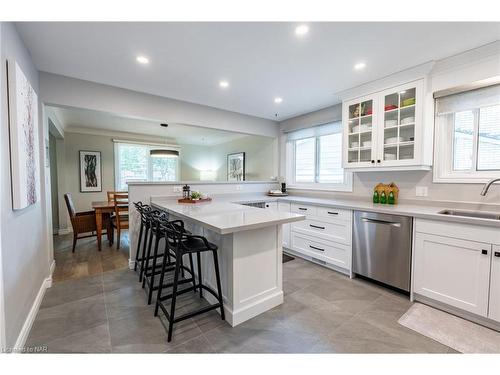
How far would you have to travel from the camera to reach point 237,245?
1.83 m

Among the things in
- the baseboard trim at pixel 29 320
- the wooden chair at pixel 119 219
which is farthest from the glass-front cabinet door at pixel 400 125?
the wooden chair at pixel 119 219

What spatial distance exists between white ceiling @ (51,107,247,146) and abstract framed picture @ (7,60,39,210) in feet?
5.94

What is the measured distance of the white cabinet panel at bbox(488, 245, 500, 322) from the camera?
1.75m

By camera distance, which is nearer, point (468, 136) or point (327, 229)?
point (468, 136)

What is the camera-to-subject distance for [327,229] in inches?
119

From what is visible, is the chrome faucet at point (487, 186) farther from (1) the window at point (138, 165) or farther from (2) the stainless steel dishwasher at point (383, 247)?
(1) the window at point (138, 165)

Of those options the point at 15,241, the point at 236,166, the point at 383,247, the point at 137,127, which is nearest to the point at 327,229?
the point at 383,247

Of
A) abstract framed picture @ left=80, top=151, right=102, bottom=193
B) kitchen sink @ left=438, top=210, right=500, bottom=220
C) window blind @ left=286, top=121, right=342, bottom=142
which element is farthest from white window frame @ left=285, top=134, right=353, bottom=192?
abstract framed picture @ left=80, top=151, right=102, bottom=193

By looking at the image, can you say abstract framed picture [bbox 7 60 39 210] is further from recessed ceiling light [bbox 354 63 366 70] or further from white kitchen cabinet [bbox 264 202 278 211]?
recessed ceiling light [bbox 354 63 366 70]

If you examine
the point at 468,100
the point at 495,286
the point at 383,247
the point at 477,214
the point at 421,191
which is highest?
the point at 468,100

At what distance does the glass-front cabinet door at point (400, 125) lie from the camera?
249 cm

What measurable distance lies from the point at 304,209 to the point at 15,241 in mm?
3069

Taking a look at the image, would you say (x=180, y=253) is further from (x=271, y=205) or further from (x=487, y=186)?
(x=487, y=186)
